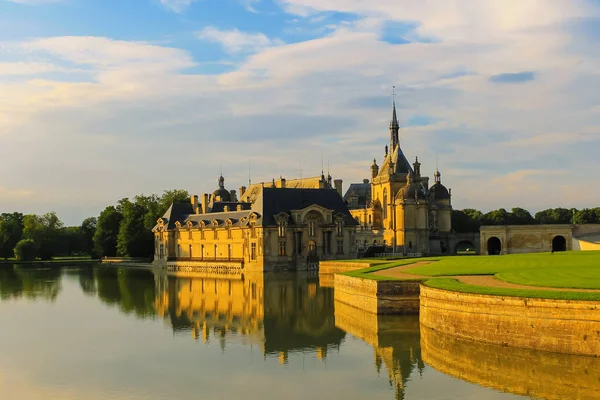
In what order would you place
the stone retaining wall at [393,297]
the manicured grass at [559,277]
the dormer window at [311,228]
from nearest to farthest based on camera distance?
1. the manicured grass at [559,277]
2. the stone retaining wall at [393,297]
3. the dormer window at [311,228]

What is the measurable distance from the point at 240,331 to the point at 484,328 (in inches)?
474

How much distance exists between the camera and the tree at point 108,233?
4764 inches

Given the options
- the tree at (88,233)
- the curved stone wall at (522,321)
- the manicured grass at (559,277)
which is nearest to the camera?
the curved stone wall at (522,321)

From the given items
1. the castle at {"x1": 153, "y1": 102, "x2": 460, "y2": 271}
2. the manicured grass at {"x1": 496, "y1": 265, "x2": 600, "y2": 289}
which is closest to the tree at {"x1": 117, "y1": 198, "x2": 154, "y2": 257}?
the castle at {"x1": 153, "y1": 102, "x2": 460, "y2": 271}

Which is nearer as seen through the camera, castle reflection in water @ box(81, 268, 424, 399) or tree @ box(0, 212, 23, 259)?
castle reflection in water @ box(81, 268, 424, 399)

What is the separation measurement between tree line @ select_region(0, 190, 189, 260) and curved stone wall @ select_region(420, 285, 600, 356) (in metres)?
87.7

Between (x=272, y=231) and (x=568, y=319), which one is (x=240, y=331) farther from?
(x=272, y=231)

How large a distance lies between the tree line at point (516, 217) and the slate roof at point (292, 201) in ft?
150

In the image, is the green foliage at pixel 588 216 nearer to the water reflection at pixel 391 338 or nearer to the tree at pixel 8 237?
the tree at pixel 8 237

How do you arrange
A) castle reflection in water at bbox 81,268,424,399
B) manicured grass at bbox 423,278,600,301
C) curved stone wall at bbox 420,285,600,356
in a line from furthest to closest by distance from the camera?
castle reflection in water at bbox 81,268,424,399
manicured grass at bbox 423,278,600,301
curved stone wall at bbox 420,285,600,356

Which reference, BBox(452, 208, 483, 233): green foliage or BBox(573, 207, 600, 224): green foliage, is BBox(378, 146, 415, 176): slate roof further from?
BBox(573, 207, 600, 224): green foliage

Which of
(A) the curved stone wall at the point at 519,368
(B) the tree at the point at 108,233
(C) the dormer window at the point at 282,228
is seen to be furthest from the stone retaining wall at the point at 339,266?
(B) the tree at the point at 108,233

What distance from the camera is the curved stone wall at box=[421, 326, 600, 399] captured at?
22.3m

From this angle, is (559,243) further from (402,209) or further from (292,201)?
(292,201)
